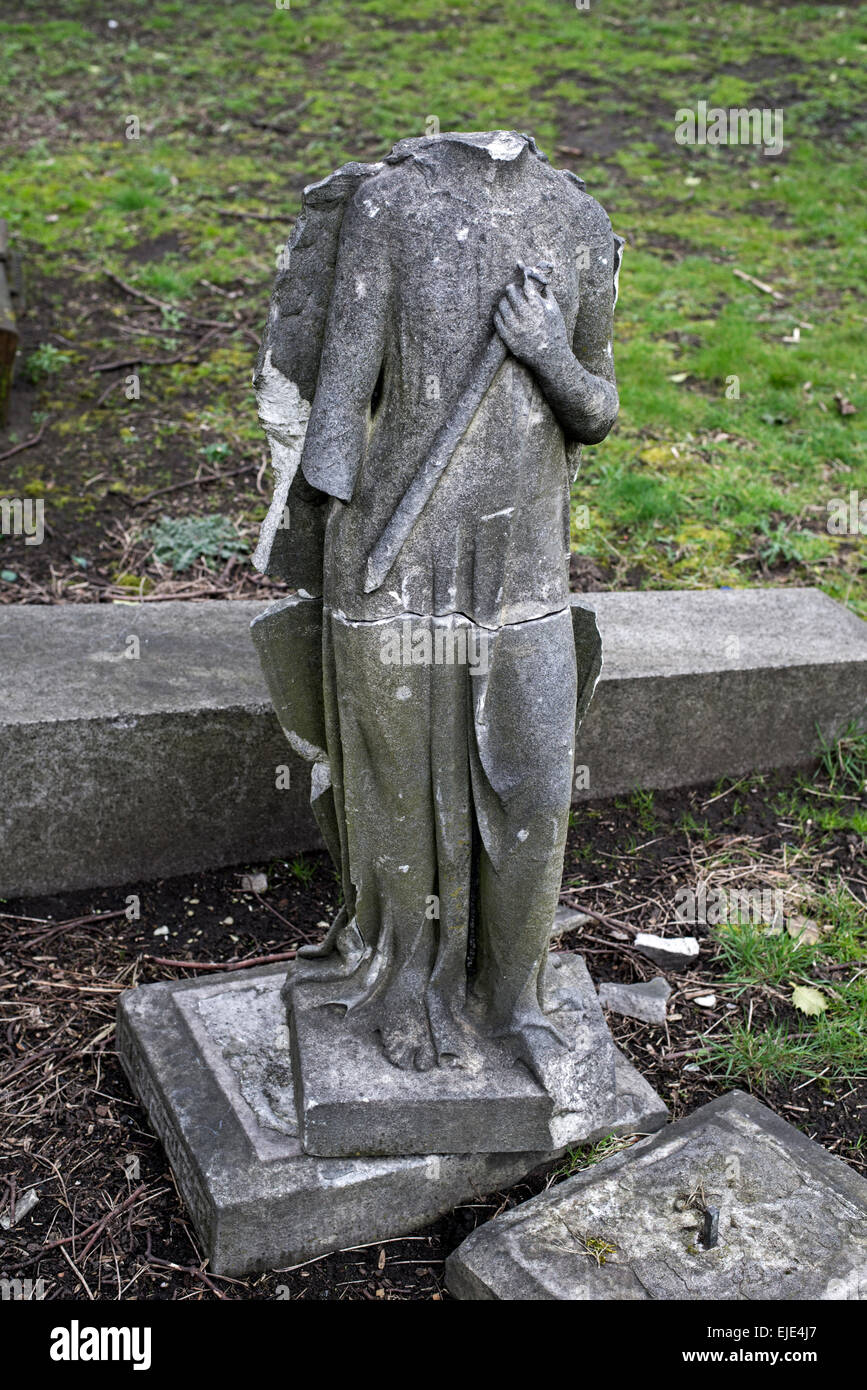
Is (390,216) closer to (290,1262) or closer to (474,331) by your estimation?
(474,331)

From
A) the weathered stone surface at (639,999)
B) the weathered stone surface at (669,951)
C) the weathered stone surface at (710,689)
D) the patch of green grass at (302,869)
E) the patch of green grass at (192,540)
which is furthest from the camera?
the patch of green grass at (192,540)

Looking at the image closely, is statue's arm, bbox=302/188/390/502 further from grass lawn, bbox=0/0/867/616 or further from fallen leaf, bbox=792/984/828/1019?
grass lawn, bbox=0/0/867/616

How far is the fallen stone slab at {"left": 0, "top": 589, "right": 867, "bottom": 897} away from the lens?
4594mm

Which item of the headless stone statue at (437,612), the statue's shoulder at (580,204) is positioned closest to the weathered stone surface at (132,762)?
the headless stone statue at (437,612)

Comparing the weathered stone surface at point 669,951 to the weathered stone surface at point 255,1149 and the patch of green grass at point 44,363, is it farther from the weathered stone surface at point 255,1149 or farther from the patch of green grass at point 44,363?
the patch of green grass at point 44,363

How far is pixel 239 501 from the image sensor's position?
6809 millimetres

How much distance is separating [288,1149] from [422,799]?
3.25 feet

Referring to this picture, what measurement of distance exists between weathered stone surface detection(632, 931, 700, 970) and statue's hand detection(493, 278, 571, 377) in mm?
2452

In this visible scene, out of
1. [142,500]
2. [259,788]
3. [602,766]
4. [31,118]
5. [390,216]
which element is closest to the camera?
[390,216]

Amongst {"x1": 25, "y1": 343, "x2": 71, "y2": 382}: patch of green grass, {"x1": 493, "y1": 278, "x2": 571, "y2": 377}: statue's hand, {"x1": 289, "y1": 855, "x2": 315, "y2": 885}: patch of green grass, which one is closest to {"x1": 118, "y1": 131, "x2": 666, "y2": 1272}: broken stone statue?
{"x1": 493, "y1": 278, "x2": 571, "y2": 377}: statue's hand

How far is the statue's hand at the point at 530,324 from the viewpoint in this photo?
9.50 feet

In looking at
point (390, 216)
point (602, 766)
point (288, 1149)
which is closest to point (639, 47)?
point (602, 766)

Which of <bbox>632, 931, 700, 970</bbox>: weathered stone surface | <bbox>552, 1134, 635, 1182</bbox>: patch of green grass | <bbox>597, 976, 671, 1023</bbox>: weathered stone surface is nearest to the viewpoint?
<bbox>552, 1134, 635, 1182</bbox>: patch of green grass

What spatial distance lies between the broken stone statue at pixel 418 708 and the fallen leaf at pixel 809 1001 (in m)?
0.86
